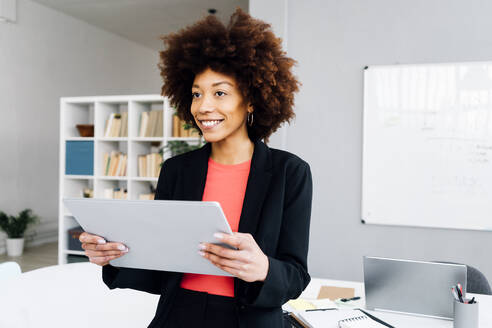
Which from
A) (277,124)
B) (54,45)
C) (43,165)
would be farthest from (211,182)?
(54,45)

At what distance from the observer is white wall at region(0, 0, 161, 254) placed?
578cm

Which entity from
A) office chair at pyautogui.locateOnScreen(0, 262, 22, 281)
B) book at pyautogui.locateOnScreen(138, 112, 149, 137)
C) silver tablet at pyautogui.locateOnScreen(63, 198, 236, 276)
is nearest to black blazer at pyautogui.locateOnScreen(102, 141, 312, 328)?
silver tablet at pyautogui.locateOnScreen(63, 198, 236, 276)

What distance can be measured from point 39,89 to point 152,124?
298 centimetres

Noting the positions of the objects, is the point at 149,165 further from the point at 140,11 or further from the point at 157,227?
the point at 157,227

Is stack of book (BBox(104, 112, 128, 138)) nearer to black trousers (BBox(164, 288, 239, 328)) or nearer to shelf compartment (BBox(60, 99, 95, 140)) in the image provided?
shelf compartment (BBox(60, 99, 95, 140))

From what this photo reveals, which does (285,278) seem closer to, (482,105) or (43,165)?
(482,105)

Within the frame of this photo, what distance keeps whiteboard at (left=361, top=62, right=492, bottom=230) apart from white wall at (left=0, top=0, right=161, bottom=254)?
501cm

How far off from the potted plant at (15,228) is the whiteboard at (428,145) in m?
4.61

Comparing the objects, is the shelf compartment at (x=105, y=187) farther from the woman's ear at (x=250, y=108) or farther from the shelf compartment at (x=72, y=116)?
the woman's ear at (x=250, y=108)

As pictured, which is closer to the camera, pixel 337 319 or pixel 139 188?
pixel 337 319

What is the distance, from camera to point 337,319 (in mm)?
1481

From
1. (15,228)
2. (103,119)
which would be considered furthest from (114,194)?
(15,228)

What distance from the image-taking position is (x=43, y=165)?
6355 millimetres

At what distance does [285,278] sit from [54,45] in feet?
22.3
